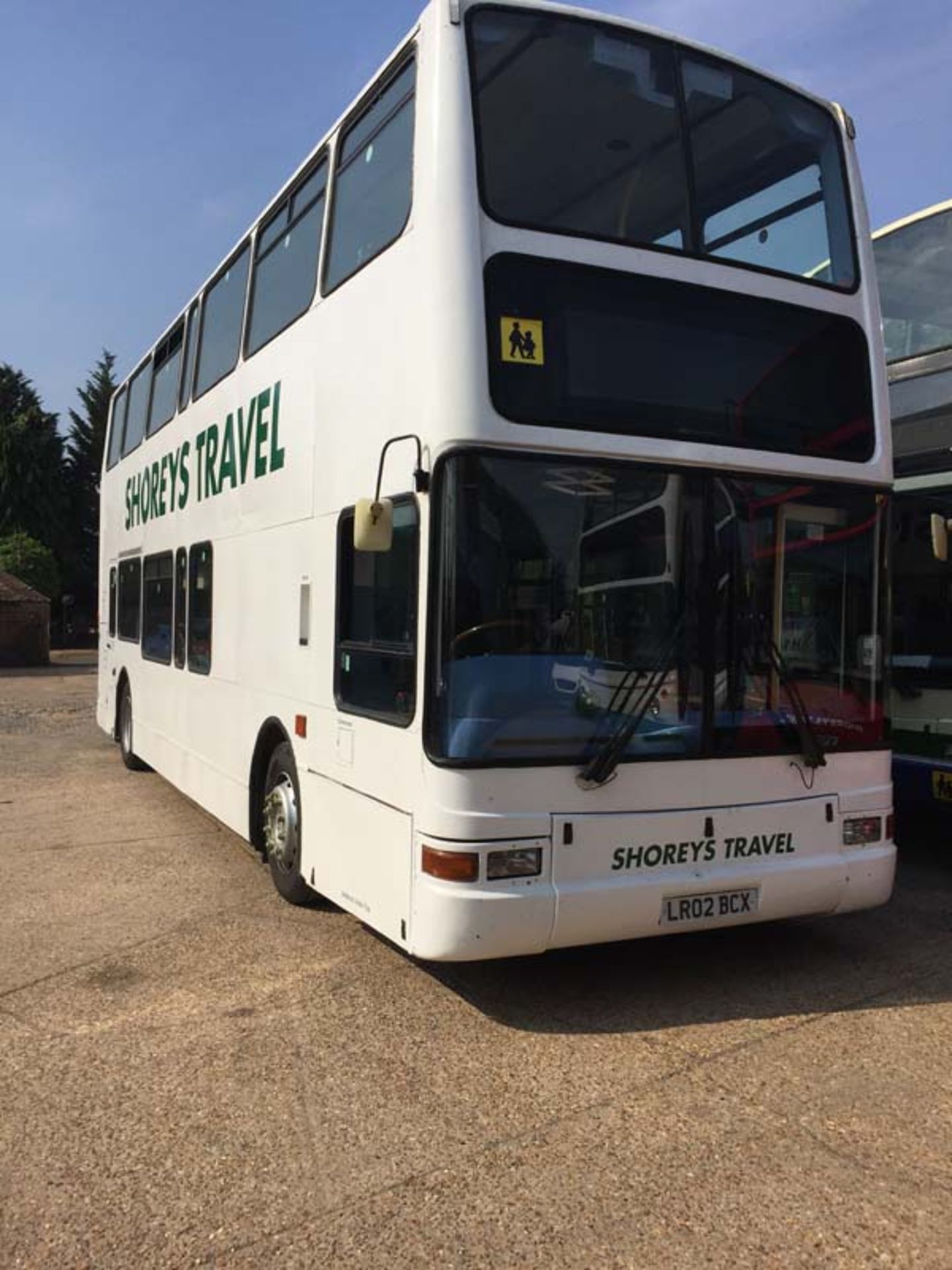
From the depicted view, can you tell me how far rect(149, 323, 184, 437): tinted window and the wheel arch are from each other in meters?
4.14

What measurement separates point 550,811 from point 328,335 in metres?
2.91

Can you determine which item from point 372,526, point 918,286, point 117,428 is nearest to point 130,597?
point 117,428

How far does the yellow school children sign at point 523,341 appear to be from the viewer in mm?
4527

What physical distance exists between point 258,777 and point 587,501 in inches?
129

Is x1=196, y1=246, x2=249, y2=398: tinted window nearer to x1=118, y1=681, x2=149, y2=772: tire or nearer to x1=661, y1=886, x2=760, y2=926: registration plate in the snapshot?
x1=118, y1=681, x2=149, y2=772: tire

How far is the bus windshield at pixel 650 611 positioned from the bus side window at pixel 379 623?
265 mm

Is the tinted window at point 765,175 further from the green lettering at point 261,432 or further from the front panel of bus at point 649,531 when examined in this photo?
the green lettering at point 261,432

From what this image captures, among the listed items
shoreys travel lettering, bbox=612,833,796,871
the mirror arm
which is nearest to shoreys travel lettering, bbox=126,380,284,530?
the mirror arm

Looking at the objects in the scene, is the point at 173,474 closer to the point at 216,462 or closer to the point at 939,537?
the point at 216,462

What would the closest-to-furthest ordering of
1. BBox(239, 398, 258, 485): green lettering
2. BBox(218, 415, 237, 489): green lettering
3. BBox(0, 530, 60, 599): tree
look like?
BBox(239, 398, 258, 485): green lettering → BBox(218, 415, 237, 489): green lettering → BBox(0, 530, 60, 599): tree

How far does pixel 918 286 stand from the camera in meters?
9.34

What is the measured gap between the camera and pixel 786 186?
5629mm

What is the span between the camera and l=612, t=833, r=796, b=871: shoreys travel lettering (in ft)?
15.3


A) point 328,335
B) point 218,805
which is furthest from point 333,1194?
point 218,805
